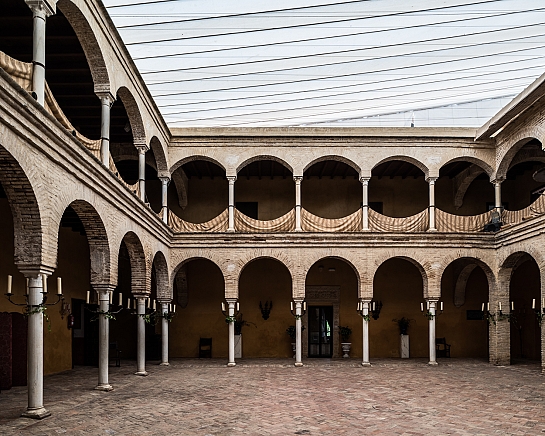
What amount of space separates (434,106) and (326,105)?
198 inches

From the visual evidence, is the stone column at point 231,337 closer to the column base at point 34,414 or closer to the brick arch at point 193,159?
the brick arch at point 193,159

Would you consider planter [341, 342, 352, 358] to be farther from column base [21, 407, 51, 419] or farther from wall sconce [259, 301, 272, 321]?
column base [21, 407, 51, 419]

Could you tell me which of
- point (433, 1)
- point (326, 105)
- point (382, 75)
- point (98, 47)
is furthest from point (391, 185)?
point (98, 47)

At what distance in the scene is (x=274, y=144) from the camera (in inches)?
855

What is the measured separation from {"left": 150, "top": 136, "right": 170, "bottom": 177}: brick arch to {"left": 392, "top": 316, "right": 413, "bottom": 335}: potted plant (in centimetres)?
1037

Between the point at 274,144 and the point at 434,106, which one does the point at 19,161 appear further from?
the point at 434,106

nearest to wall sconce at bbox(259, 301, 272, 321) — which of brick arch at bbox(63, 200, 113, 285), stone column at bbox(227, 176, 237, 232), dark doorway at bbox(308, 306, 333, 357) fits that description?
dark doorway at bbox(308, 306, 333, 357)

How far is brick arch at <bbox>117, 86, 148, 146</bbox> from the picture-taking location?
50.7 feet

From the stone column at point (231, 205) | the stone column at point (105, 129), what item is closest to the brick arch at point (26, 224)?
the stone column at point (105, 129)

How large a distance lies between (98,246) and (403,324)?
46.2 feet

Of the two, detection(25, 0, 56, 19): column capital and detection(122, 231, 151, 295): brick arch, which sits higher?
detection(25, 0, 56, 19): column capital

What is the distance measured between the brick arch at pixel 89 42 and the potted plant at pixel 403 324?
15170 mm

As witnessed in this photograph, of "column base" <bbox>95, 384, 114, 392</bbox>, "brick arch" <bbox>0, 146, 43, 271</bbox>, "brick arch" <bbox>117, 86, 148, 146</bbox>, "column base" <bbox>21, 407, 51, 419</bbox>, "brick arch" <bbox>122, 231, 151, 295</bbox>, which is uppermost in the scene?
"brick arch" <bbox>117, 86, 148, 146</bbox>

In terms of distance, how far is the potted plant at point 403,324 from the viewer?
24.0 meters
